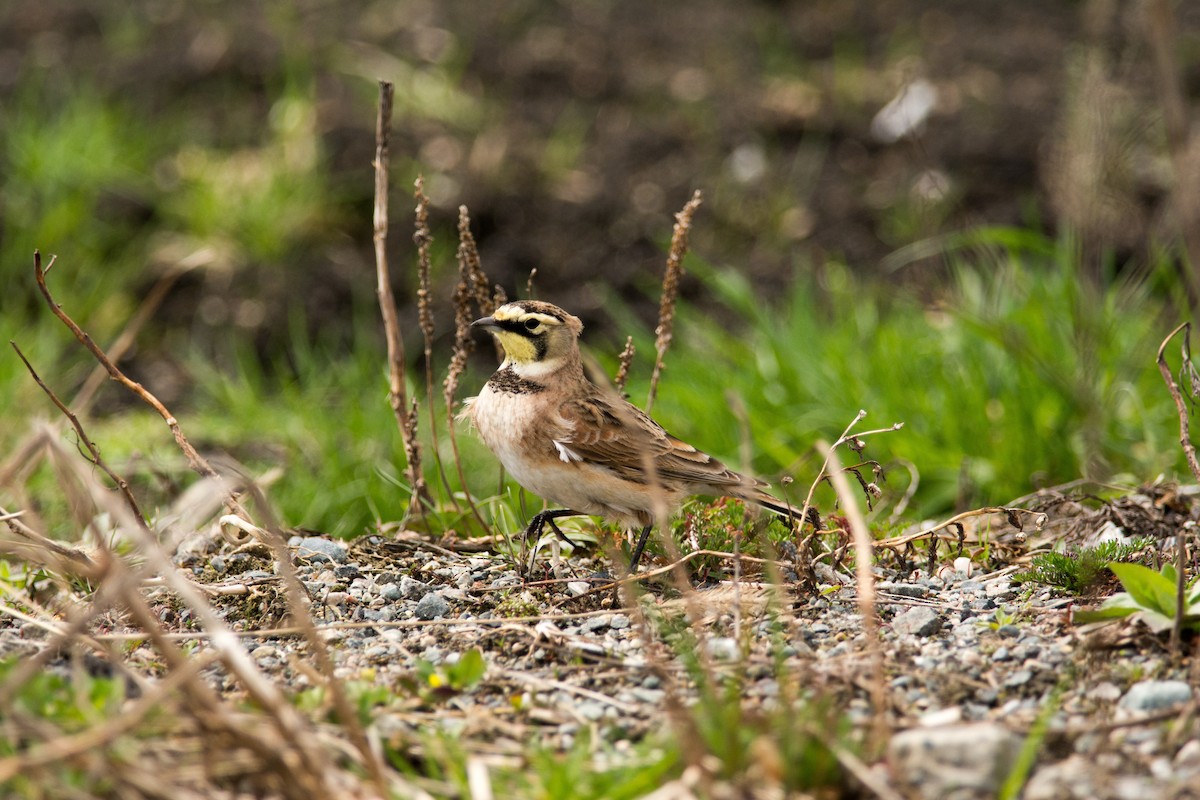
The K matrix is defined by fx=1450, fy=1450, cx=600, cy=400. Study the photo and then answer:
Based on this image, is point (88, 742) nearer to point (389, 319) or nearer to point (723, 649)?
point (723, 649)

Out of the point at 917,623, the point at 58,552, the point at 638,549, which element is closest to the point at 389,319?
the point at 638,549

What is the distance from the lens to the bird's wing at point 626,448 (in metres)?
4.19

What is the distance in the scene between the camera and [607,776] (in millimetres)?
2795

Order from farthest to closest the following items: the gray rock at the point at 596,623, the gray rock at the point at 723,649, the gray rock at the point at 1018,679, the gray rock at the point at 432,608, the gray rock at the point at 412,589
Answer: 1. the gray rock at the point at 412,589
2. the gray rock at the point at 432,608
3. the gray rock at the point at 596,623
4. the gray rock at the point at 723,649
5. the gray rock at the point at 1018,679

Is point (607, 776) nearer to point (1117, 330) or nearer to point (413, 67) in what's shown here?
point (1117, 330)

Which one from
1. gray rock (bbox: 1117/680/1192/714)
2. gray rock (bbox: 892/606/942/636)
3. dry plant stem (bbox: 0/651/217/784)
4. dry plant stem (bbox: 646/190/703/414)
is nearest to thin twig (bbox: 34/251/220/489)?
dry plant stem (bbox: 0/651/217/784)

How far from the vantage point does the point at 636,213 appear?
8.48m

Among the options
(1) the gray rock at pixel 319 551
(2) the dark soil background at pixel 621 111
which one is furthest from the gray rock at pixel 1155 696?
(2) the dark soil background at pixel 621 111

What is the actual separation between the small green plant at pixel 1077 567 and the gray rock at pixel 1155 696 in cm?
58

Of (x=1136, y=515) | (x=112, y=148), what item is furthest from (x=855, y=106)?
(x=1136, y=515)

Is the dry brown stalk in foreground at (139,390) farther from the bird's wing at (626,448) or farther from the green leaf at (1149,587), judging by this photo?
the green leaf at (1149,587)

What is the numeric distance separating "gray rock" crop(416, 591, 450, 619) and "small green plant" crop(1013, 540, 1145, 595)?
1.56 m

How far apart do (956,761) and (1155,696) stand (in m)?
0.58

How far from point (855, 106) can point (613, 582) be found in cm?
623
